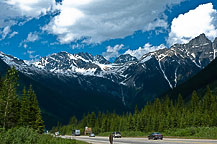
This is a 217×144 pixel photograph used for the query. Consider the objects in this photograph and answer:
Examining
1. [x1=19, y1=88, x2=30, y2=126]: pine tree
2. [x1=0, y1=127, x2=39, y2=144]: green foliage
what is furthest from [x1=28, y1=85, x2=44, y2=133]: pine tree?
[x1=0, y1=127, x2=39, y2=144]: green foliage

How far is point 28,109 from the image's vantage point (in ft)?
256

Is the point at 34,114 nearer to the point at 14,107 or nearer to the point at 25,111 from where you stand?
the point at 25,111

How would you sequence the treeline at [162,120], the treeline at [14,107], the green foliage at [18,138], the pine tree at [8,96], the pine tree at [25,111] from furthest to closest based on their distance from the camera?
the treeline at [162,120] < the pine tree at [25,111] < the treeline at [14,107] < the pine tree at [8,96] < the green foliage at [18,138]

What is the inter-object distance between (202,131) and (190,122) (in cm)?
4730

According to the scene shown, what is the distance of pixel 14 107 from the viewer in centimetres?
7550

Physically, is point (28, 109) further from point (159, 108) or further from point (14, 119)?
point (159, 108)

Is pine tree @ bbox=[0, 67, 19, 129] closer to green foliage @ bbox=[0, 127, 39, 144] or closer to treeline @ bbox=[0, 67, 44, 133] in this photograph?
treeline @ bbox=[0, 67, 44, 133]

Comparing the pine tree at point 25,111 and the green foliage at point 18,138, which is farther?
the pine tree at point 25,111

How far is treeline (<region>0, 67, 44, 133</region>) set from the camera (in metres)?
67.3

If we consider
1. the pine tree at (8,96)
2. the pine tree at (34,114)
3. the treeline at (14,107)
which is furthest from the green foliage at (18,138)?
the pine tree at (34,114)

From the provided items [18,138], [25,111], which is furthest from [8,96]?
[18,138]

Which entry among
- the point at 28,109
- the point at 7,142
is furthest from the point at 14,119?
the point at 7,142

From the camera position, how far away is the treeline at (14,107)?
221 ft

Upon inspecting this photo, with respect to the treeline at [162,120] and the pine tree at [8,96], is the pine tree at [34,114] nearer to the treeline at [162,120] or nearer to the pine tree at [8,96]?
the pine tree at [8,96]
